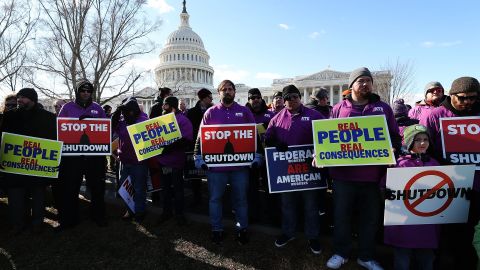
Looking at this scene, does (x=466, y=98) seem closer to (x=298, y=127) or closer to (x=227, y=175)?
(x=298, y=127)

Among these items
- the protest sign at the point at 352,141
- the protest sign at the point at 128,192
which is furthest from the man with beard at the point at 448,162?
the protest sign at the point at 128,192

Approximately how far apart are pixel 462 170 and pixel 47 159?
5860mm

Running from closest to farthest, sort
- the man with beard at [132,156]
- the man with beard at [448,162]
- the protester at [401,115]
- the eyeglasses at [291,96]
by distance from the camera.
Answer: the man with beard at [448,162], the eyeglasses at [291,96], the protester at [401,115], the man with beard at [132,156]

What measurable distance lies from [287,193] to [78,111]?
12.6 feet

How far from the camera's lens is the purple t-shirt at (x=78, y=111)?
5.30 metres

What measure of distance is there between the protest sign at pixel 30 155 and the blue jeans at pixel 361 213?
4.47 metres

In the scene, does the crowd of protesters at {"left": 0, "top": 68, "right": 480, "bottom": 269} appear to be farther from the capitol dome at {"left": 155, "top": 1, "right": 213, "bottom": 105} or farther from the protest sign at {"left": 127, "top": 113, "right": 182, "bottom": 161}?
the capitol dome at {"left": 155, "top": 1, "right": 213, "bottom": 105}

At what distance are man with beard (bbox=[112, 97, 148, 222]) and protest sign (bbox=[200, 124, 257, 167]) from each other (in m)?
1.65

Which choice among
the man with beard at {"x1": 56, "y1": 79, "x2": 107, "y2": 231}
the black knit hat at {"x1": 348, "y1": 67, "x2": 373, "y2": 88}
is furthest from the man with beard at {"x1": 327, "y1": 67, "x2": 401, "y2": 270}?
the man with beard at {"x1": 56, "y1": 79, "x2": 107, "y2": 231}

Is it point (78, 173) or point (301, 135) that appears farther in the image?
point (78, 173)

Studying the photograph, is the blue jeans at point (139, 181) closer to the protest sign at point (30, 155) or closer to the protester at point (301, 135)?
the protest sign at point (30, 155)

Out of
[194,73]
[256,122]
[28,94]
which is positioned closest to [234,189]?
[256,122]

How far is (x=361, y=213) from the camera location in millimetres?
3895

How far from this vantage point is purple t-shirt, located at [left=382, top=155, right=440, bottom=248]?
334 centimetres
